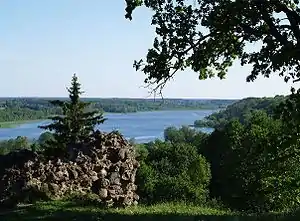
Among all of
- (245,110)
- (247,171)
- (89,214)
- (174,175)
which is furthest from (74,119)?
(245,110)

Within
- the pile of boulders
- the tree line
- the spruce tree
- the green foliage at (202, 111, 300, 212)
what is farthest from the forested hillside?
the pile of boulders

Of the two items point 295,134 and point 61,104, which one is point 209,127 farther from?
point 295,134

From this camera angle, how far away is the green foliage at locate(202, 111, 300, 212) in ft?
100

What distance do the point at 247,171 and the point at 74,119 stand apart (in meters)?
17.4

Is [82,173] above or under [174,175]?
above

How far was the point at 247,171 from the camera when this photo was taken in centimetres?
4769

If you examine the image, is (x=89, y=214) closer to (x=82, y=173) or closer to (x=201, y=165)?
(x=82, y=173)

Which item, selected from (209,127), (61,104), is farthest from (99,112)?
(209,127)

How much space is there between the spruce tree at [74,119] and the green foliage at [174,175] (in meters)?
6.68

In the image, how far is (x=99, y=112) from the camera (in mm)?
55812

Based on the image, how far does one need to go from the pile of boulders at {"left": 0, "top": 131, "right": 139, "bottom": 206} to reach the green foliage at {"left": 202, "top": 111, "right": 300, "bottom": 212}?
37.1ft

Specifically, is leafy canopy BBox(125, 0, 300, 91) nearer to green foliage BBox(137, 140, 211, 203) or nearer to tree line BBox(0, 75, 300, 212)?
tree line BBox(0, 75, 300, 212)

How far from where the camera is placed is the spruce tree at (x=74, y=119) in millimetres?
51219

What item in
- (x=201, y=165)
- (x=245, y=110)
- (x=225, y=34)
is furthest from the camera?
(x=245, y=110)
